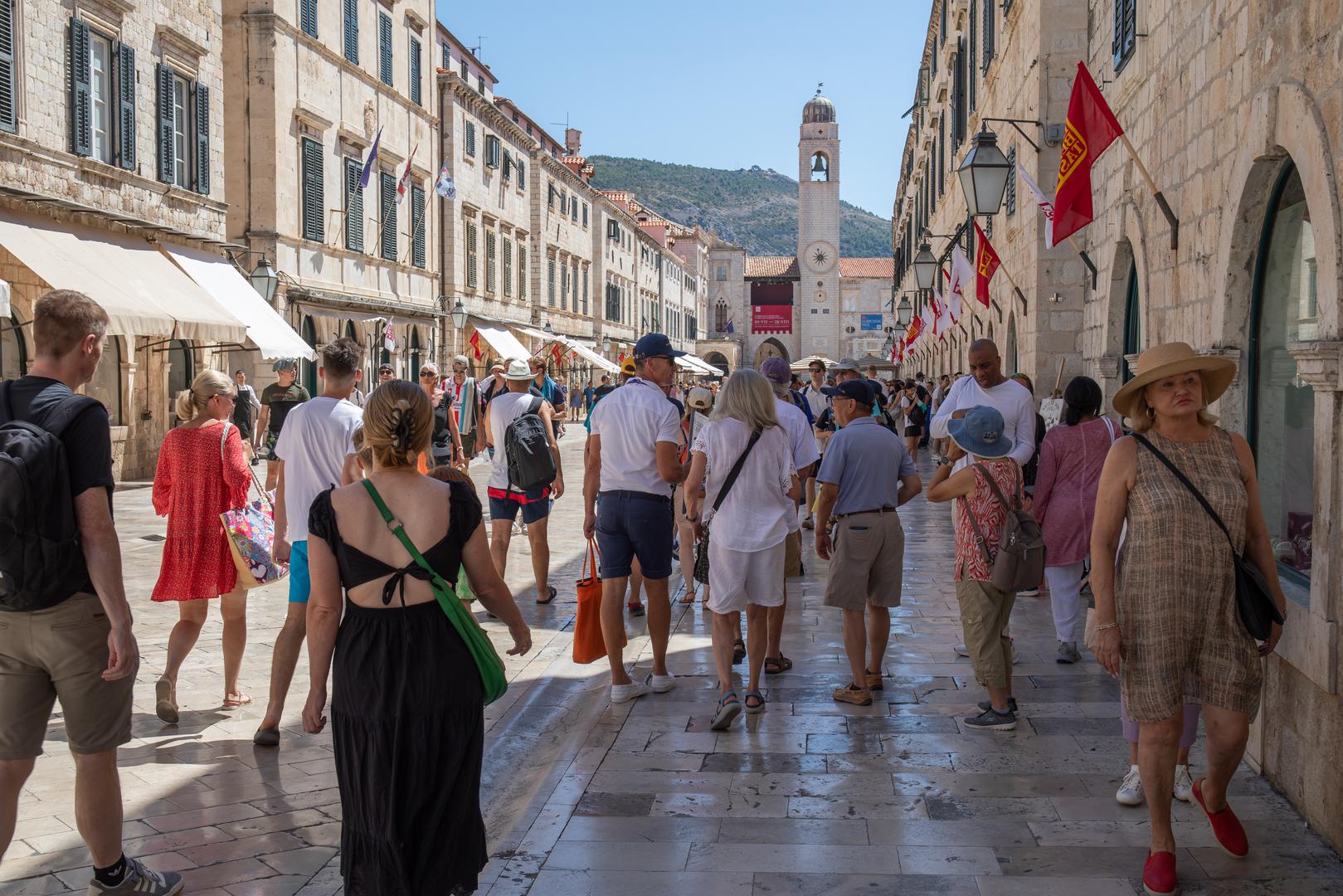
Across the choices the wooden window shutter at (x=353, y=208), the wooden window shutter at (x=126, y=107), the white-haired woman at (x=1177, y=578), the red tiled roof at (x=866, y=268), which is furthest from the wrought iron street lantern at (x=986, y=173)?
the red tiled roof at (x=866, y=268)

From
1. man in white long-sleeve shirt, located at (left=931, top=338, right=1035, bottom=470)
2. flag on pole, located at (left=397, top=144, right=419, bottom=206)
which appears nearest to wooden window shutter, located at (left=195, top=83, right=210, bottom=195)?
flag on pole, located at (left=397, top=144, right=419, bottom=206)

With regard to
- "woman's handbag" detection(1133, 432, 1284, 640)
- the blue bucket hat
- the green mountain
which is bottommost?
"woman's handbag" detection(1133, 432, 1284, 640)

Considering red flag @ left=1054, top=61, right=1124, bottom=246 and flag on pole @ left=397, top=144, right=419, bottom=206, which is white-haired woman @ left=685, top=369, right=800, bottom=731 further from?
flag on pole @ left=397, top=144, right=419, bottom=206

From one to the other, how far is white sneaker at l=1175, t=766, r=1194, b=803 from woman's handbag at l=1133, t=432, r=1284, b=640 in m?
1.04

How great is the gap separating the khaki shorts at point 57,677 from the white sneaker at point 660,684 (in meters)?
3.18

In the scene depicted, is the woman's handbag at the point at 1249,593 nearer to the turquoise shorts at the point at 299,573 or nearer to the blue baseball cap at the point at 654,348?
the blue baseball cap at the point at 654,348

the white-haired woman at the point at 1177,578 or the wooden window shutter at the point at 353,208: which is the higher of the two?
the wooden window shutter at the point at 353,208

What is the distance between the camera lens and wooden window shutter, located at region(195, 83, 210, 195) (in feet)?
62.7

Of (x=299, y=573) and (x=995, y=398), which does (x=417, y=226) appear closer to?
(x=995, y=398)

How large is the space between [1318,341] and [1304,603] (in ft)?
3.61

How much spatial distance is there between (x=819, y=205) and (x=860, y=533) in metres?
85.8

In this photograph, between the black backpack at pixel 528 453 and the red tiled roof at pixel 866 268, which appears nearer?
the black backpack at pixel 528 453

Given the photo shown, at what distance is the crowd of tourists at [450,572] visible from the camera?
11.1 feet

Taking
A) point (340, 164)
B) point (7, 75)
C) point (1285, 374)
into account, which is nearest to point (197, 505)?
point (1285, 374)
